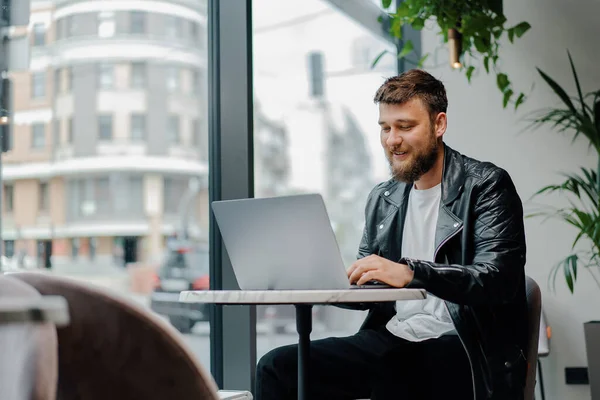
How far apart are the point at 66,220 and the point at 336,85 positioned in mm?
2224

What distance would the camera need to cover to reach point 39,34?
2.31 meters

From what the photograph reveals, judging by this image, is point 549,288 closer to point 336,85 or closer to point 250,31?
point 336,85

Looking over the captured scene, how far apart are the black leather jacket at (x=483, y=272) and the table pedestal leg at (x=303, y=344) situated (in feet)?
0.91

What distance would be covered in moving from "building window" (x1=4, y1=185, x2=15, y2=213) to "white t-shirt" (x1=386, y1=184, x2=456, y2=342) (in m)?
1.13

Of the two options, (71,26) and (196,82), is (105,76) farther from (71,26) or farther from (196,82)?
(196,82)

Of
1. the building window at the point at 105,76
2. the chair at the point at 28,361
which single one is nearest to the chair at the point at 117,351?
the chair at the point at 28,361

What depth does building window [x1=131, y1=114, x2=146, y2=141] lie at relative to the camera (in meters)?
2.74

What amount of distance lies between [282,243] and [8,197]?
2.70 ft

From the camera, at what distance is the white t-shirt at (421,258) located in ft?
7.48

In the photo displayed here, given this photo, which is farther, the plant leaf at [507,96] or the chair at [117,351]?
the plant leaf at [507,96]

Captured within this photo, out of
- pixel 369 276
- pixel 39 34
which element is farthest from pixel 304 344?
pixel 39 34

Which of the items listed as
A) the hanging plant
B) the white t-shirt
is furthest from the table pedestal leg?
the hanging plant

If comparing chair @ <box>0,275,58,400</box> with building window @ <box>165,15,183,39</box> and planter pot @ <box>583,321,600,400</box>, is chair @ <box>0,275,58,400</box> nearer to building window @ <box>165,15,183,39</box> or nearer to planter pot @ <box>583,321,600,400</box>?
building window @ <box>165,15,183,39</box>

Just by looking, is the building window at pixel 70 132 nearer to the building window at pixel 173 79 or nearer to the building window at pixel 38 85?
the building window at pixel 38 85
